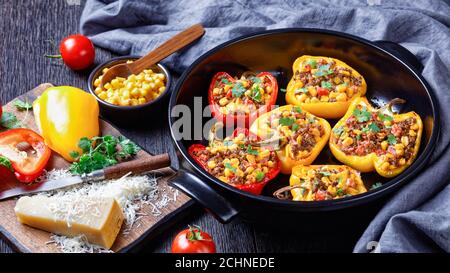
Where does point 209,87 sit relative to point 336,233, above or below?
above

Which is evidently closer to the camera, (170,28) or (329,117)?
(329,117)

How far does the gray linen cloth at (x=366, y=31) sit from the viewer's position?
9.20 ft

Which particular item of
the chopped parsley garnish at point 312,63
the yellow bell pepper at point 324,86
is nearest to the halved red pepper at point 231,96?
the yellow bell pepper at point 324,86

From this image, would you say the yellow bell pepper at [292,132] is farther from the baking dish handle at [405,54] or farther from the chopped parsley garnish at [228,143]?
the baking dish handle at [405,54]

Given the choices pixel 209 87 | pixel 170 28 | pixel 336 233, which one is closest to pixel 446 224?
pixel 336 233

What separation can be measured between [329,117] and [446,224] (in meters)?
0.96

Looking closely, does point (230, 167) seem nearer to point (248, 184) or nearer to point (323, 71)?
point (248, 184)

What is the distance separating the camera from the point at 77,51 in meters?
3.86

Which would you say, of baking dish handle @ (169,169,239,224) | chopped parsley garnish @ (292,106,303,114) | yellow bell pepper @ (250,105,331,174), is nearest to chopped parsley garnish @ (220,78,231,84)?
yellow bell pepper @ (250,105,331,174)

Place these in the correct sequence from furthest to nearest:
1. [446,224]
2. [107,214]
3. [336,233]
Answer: [336,233]
[107,214]
[446,224]

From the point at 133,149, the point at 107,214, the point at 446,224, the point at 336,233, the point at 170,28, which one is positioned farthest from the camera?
the point at 170,28

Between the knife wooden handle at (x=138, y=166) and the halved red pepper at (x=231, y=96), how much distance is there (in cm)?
38

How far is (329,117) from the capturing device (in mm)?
3441

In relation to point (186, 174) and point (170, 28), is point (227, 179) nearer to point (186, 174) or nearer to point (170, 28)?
point (186, 174)
